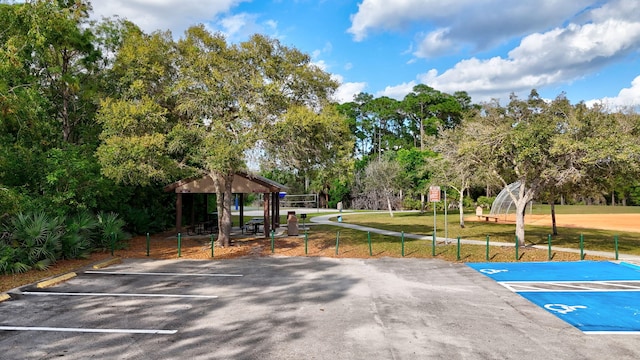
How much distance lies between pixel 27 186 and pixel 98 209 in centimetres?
506

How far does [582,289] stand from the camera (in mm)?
11500

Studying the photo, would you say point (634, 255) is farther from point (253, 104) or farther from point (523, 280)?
point (253, 104)

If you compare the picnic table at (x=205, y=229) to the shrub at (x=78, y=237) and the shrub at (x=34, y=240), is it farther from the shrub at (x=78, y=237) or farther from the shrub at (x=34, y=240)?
the shrub at (x=34, y=240)

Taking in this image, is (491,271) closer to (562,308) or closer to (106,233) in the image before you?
(562,308)

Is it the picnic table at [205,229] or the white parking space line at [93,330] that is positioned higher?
the picnic table at [205,229]

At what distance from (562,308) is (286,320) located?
6.60 m

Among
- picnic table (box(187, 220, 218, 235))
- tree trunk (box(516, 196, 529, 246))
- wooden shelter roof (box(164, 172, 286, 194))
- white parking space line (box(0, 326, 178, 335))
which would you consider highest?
wooden shelter roof (box(164, 172, 286, 194))

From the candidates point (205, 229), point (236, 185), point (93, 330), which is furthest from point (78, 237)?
point (205, 229)

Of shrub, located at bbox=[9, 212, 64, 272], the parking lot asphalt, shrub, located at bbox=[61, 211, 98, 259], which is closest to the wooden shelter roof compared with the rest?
shrub, located at bbox=[61, 211, 98, 259]

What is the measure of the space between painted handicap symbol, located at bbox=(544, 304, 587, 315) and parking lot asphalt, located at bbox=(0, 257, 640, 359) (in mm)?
554

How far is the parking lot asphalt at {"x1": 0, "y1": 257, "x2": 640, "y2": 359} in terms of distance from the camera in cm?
695

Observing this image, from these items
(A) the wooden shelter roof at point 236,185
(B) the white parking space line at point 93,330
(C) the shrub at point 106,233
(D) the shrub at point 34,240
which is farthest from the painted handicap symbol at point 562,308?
(C) the shrub at point 106,233

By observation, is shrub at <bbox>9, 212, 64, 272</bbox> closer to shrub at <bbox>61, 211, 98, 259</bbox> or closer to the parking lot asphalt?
shrub at <bbox>61, 211, 98, 259</bbox>

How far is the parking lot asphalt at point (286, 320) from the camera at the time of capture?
22.8ft
